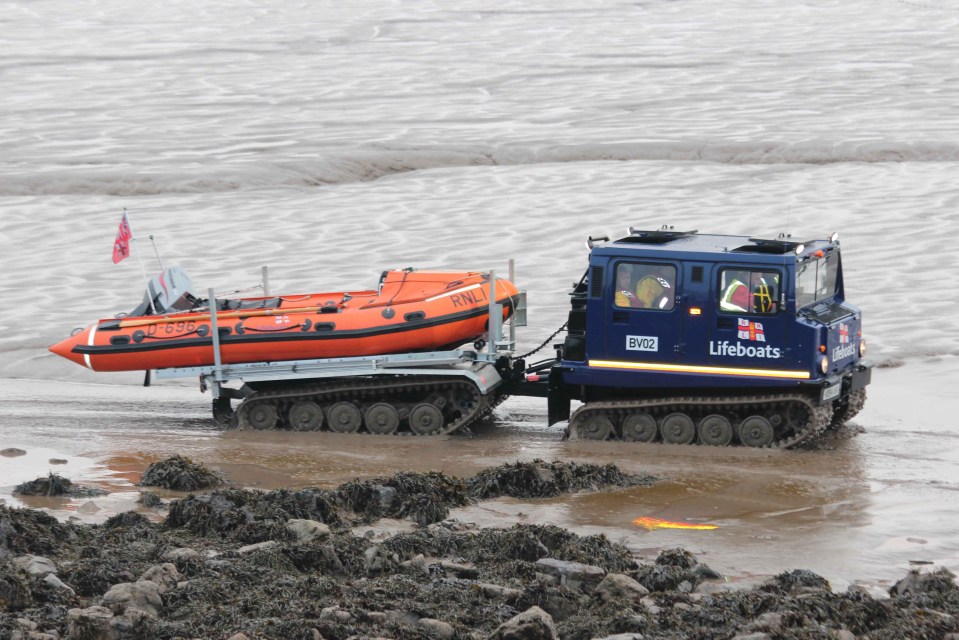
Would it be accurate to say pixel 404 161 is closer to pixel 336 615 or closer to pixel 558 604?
pixel 558 604

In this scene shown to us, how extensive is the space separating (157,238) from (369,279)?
197 inches

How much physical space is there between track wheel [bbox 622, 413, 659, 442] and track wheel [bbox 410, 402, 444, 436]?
1.93 meters

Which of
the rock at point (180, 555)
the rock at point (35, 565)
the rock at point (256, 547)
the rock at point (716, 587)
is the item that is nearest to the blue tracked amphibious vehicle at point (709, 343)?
the rock at point (716, 587)

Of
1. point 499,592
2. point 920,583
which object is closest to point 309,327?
point 499,592

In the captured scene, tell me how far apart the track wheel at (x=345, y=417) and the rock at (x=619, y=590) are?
6.30 metres

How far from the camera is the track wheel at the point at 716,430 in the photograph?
1471 cm

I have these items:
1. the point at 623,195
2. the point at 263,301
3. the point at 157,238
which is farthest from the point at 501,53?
the point at 263,301

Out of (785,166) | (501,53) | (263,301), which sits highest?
(501,53)

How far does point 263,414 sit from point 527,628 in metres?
7.61

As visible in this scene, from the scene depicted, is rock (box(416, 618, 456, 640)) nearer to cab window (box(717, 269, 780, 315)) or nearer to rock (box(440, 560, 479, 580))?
rock (box(440, 560, 479, 580))

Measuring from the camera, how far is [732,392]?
1480cm

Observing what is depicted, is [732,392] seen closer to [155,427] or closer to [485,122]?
[155,427]

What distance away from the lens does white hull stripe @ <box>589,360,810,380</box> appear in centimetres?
1441

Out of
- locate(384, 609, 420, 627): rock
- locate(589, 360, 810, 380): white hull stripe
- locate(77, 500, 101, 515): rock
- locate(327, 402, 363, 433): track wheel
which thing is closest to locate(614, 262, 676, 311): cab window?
locate(589, 360, 810, 380): white hull stripe
